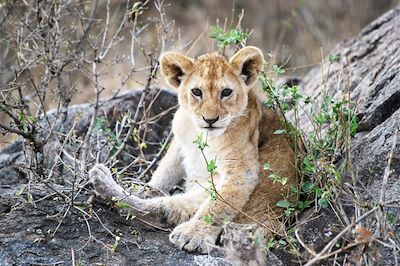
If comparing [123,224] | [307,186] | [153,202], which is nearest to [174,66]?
[153,202]

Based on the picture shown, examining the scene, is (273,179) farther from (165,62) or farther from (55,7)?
(55,7)

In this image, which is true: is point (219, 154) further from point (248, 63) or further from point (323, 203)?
point (323, 203)

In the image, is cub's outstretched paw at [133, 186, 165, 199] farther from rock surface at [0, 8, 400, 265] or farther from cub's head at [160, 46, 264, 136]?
cub's head at [160, 46, 264, 136]

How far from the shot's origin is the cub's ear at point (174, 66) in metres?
7.00

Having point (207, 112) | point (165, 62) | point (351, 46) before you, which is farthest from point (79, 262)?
point (351, 46)

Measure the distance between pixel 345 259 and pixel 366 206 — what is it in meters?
0.42

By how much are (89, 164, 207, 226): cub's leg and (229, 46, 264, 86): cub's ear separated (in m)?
1.16

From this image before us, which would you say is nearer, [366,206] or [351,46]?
[366,206]

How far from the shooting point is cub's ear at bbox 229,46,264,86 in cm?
684

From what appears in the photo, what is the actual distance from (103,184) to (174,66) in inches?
54.7

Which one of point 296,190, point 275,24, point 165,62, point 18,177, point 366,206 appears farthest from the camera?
point 275,24

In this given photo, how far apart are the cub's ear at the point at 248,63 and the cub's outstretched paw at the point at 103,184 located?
1.54m

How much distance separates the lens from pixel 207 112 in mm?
6582

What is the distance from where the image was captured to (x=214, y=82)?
6727 mm
